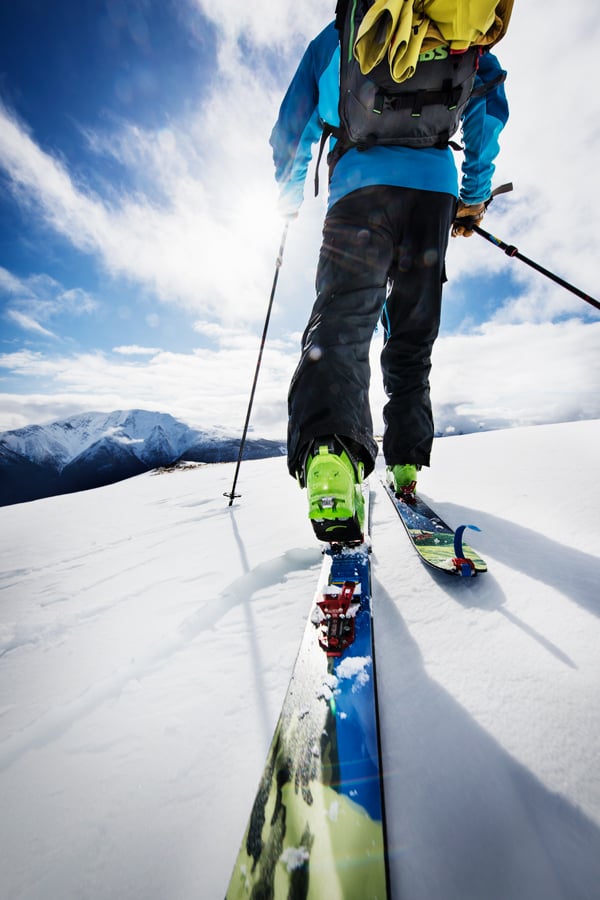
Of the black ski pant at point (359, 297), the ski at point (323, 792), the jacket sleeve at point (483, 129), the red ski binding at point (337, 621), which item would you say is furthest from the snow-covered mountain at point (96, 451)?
the ski at point (323, 792)

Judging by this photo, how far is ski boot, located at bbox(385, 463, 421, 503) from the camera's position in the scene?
2.08 meters

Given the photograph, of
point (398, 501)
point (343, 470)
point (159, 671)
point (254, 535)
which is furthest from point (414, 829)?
point (398, 501)

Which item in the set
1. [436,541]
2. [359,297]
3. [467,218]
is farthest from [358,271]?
[467,218]

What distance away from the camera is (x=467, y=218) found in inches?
93.2

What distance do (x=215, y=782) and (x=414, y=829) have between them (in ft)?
1.10

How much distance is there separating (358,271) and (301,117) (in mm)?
976

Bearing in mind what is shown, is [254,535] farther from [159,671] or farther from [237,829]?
[237,829]

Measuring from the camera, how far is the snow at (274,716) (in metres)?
0.48

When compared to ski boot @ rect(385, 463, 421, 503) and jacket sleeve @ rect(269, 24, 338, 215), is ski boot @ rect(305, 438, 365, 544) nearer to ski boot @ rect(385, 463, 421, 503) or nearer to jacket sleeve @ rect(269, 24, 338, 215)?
ski boot @ rect(385, 463, 421, 503)

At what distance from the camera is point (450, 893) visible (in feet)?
1.39

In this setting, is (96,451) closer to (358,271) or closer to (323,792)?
(358,271)

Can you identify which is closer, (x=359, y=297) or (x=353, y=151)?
(x=359, y=297)

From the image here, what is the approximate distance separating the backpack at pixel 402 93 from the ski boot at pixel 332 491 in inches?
50.5

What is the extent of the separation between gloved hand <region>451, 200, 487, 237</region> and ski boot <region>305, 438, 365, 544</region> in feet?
6.76
